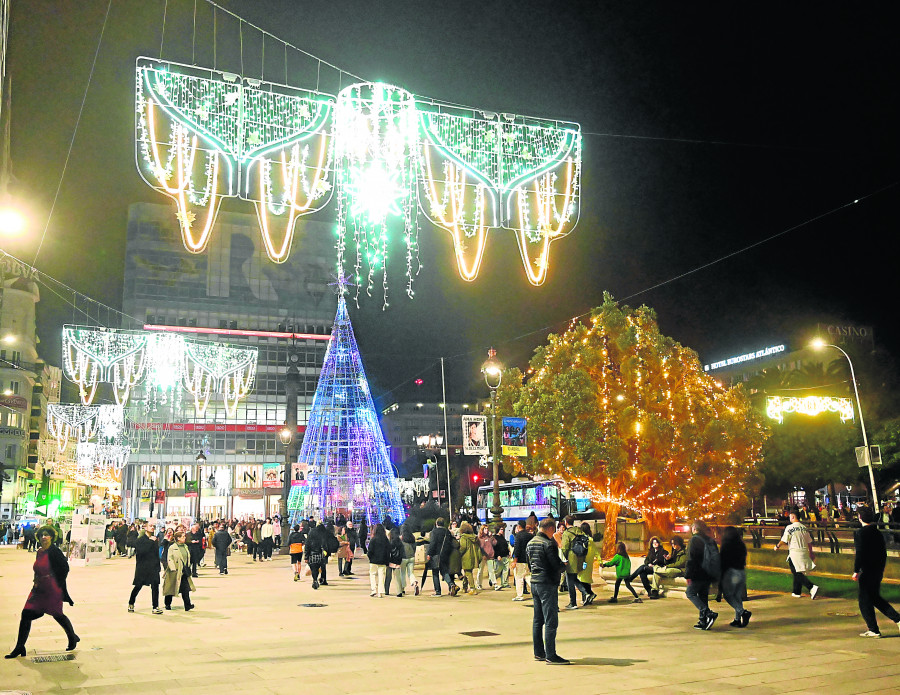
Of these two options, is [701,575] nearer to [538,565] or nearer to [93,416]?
[538,565]

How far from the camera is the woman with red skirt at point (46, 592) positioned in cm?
1064

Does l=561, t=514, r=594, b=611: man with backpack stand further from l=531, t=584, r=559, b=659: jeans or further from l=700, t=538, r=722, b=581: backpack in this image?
l=531, t=584, r=559, b=659: jeans

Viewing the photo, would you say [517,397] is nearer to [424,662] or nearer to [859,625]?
[859,625]

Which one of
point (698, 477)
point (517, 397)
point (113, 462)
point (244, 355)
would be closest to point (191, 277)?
point (113, 462)

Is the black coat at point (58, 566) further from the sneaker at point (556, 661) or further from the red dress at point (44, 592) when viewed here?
the sneaker at point (556, 661)

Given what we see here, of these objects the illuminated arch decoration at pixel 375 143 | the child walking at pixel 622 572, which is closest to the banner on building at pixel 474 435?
the child walking at pixel 622 572

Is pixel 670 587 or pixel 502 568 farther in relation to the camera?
pixel 502 568

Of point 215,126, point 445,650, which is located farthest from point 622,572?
point 215,126

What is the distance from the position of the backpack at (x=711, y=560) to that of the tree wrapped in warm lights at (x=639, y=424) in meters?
14.7

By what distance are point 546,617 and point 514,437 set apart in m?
15.2

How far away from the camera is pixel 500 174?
16.3 metres

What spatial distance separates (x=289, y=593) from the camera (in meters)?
20.5

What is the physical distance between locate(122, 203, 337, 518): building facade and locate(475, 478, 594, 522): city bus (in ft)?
139

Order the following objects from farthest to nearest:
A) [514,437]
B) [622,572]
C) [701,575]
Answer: [514,437] → [622,572] → [701,575]
